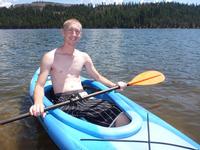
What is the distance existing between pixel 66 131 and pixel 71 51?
4.51 ft

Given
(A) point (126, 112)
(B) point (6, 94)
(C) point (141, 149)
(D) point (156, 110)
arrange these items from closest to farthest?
(C) point (141, 149) → (A) point (126, 112) → (D) point (156, 110) → (B) point (6, 94)

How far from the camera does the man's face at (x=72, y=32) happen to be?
16.2 ft

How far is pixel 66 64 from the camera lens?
17.4 feet

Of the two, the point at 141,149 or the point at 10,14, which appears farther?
the point at 10,14

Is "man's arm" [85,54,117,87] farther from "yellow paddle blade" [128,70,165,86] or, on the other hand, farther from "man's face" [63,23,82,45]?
"man's face" [63,23,82,45]

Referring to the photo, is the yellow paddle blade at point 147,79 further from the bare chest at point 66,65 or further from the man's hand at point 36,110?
the man's hand at point 36,110

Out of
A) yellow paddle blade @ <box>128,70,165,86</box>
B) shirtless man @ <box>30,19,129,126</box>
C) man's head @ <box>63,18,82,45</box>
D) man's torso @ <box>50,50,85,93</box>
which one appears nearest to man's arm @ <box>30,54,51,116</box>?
shirtless man @ <box>30,19,129,126</box>

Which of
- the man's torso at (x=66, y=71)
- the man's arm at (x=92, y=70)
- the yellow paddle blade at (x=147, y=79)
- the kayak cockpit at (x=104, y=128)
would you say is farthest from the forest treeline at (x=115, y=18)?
the kayak cockpit at (x=104, y=128)

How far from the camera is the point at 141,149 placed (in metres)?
4.18

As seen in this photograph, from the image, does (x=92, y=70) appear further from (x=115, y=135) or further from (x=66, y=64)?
(x=115, y=135)

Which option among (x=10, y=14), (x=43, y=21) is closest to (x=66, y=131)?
(x=43, y=21)

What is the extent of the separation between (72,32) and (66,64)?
1.90 ft

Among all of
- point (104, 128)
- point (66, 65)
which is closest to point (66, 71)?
point (66, 65)

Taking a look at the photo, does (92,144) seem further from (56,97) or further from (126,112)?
(56,97)
